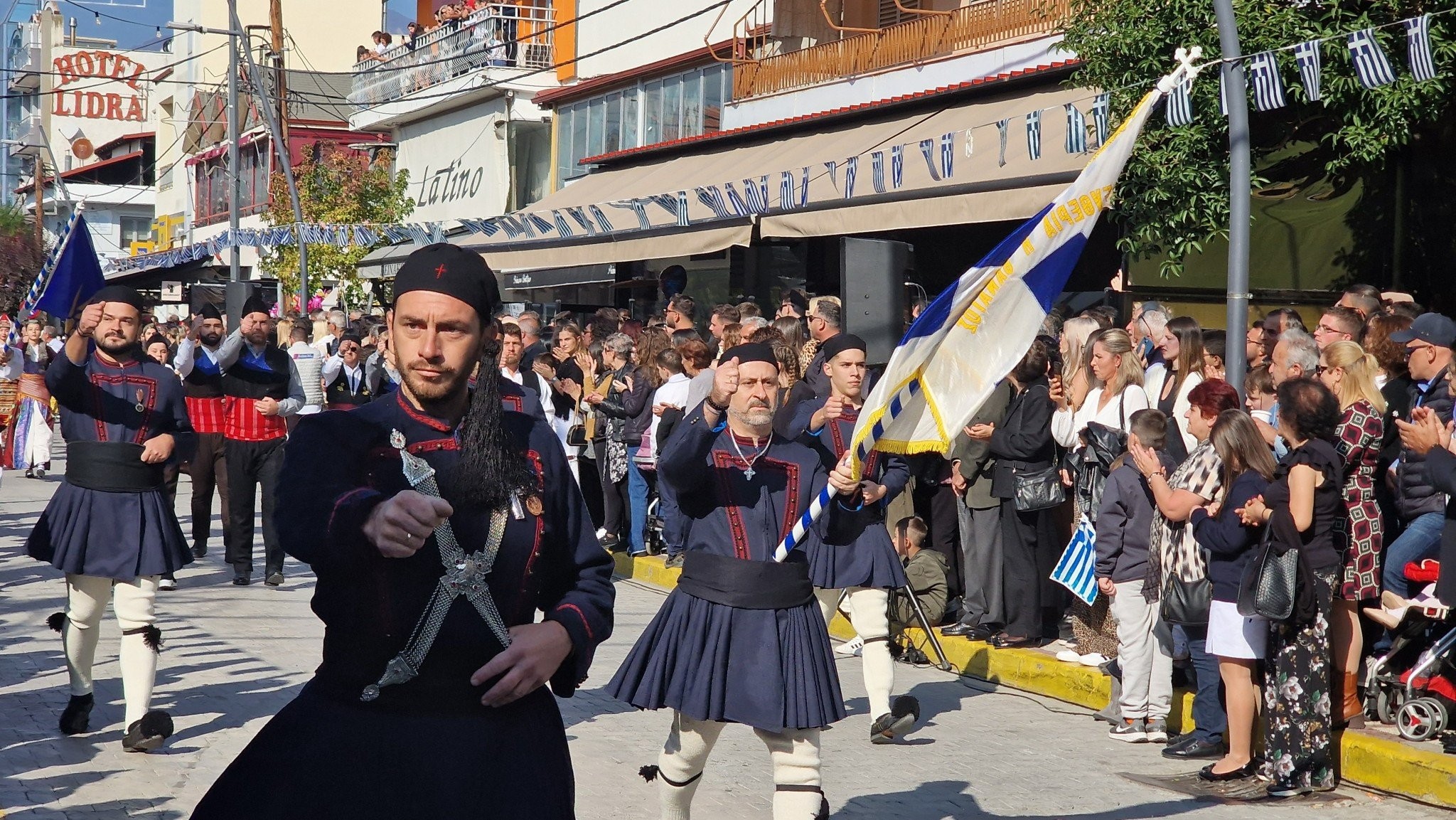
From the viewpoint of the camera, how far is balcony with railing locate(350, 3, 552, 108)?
31109mm

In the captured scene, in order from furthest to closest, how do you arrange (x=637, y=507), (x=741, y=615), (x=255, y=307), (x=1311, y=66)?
1. (x=637, y=507)
2. (x=255, y=307)
3. (x=1311, y=66)
4. (x=741, y=615)

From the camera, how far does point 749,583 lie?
564 cm

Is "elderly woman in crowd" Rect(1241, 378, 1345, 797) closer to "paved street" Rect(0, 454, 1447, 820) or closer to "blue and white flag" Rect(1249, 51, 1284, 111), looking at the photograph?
"paved street" Rect(0, 454, 1447, 820)

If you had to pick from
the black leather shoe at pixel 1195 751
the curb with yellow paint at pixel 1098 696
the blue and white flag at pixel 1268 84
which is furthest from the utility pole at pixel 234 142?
the black leather shoe at pixel 1195 751

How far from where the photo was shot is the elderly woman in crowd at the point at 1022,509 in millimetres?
9406

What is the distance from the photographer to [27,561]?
1316cm

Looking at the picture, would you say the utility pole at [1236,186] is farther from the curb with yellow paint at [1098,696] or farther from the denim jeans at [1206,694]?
the curb with yellow paint at [1098,696]

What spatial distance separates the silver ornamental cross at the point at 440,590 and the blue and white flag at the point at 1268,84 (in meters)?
6.99

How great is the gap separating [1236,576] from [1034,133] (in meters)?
5.27

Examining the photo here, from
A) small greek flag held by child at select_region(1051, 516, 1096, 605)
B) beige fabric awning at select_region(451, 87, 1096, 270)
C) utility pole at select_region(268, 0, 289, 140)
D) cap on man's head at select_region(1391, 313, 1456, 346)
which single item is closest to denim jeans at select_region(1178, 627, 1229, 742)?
small greek flag held by child at select_region(1051, 516, 1096, 605)

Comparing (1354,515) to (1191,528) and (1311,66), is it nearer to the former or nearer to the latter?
(1191,528)

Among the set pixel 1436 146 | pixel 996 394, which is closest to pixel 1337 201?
pixel 1436 146

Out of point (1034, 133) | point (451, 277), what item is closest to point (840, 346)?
point (451, 277)

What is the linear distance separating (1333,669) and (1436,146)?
856 centimetres
